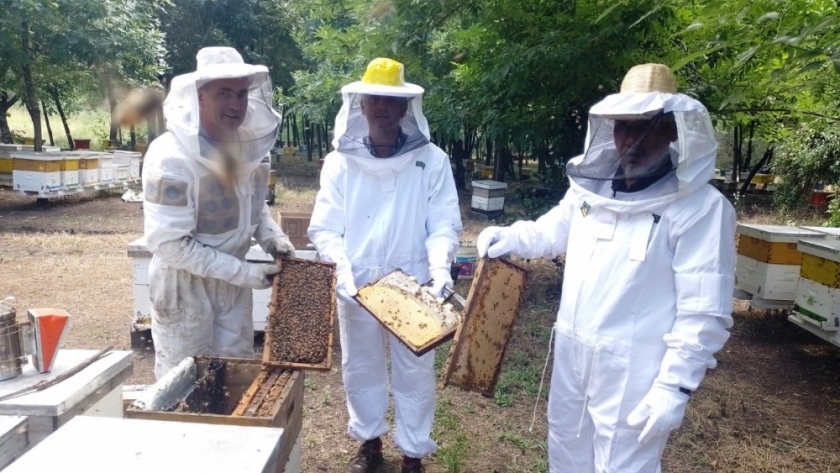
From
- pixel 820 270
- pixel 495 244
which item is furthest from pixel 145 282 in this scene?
pixel 820 270

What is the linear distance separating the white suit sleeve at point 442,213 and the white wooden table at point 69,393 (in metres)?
1.43

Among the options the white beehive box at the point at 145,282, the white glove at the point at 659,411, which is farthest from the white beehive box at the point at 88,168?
the white glove at the point at 659,411

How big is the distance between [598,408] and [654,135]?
103 cm

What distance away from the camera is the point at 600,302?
87.1 inches

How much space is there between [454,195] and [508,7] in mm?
2519

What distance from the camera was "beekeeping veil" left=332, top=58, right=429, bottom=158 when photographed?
2834 mm

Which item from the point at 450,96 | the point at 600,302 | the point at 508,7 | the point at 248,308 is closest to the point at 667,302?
the point at 600,302

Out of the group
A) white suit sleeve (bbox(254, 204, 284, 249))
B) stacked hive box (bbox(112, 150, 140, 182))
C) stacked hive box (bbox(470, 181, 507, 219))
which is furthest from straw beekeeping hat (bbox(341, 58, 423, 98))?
stacked hive box (bbox(112, 150, 140, 182))

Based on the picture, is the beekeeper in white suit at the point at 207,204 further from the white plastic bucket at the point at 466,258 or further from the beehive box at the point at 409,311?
the white plastic bucket at the point at 466,258

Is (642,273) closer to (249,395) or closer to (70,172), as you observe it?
(249,395)

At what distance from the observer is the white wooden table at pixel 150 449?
4.35 feet

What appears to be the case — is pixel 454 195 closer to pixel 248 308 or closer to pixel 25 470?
pixel 248 308

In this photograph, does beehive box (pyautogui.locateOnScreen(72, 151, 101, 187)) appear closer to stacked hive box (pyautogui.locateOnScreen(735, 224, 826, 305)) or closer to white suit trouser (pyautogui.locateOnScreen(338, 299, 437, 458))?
white suit trouser (pyautogui.locateOnScreen(338, 299, 437, 458))

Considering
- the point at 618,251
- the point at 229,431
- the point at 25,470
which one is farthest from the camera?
the point at 618,251
